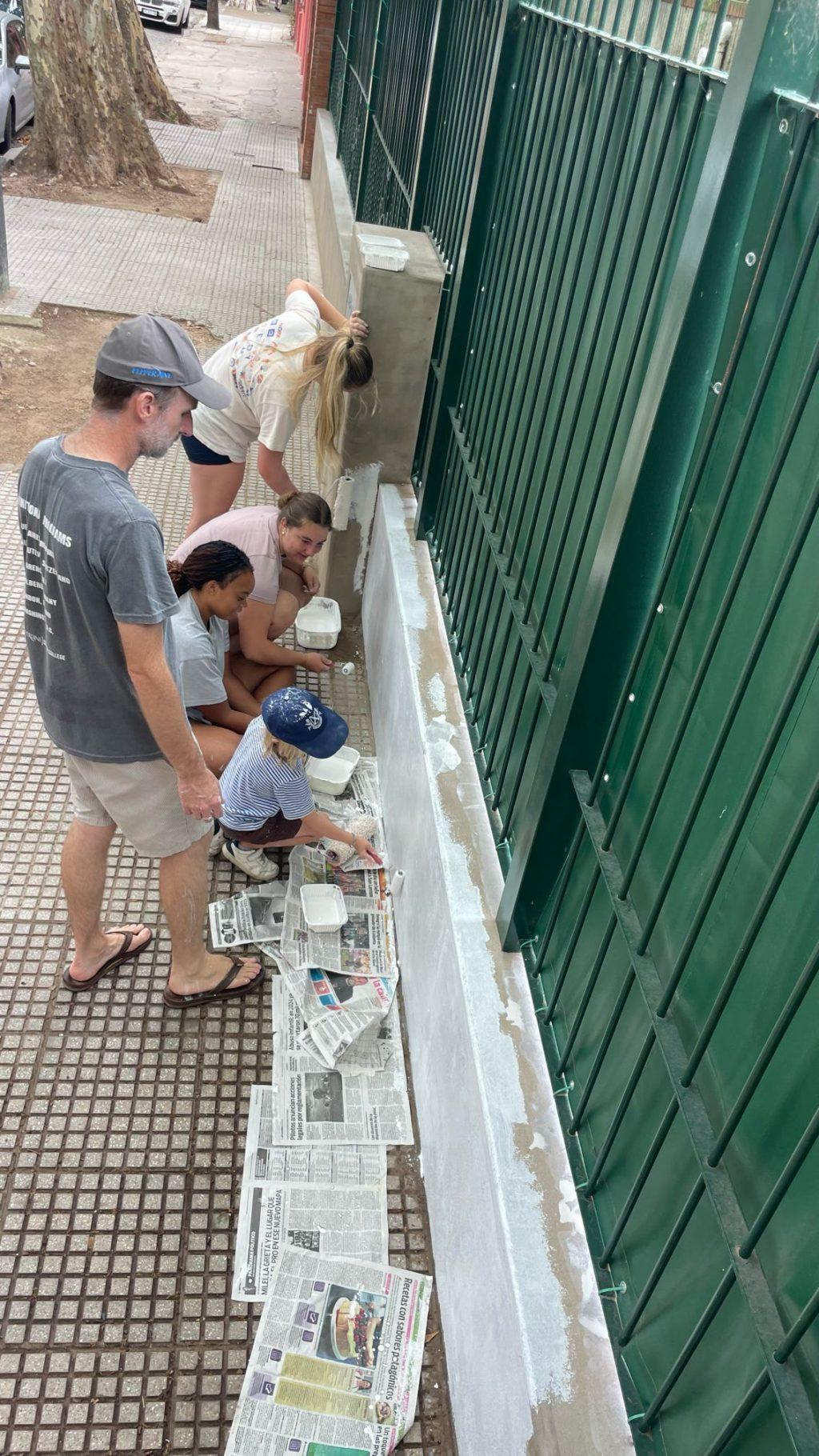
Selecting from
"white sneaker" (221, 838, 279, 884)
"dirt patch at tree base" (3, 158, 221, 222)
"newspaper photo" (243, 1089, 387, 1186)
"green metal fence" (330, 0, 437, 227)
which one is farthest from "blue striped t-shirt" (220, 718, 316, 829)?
"dirt patch at tree base" (3, 158, 221, 222)

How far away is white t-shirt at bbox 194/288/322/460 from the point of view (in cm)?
384

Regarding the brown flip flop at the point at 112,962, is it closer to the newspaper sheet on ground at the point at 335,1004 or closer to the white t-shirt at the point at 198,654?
the newspaper sheet on ground at the point at 335,1004

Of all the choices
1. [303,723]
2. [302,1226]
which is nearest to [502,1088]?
[302,1226]

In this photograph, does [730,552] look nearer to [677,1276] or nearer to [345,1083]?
[677,1276]

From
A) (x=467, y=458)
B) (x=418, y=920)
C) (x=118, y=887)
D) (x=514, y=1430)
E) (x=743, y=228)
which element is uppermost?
(x=743, y=228)

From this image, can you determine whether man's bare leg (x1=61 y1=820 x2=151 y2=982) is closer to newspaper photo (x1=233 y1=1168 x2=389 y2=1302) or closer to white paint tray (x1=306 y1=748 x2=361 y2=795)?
newspaper photo (x1=233 y1=1168 x2=389 y2=1302)

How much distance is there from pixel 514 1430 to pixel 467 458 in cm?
277

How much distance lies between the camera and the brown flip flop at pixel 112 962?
2902 millimetres

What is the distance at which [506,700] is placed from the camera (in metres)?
2.85

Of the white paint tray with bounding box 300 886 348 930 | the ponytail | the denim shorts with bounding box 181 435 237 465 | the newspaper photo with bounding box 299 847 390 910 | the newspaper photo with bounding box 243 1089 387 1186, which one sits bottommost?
the newspaper photo with bounding box 299 847 390 910

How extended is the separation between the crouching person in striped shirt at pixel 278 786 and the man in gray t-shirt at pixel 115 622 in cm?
42

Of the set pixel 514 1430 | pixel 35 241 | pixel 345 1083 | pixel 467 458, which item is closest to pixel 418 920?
pixel 345 1083

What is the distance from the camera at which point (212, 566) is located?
3.20m

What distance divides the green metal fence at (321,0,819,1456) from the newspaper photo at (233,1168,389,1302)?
68cm
